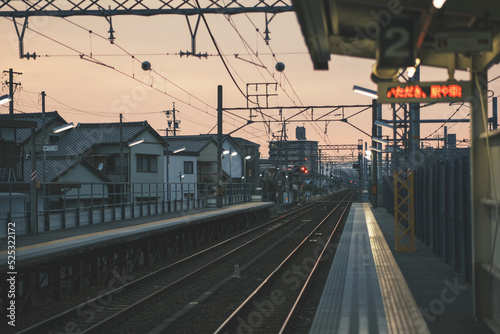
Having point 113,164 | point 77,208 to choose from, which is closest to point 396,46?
point 77,208

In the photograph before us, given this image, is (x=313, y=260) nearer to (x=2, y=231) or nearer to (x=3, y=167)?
(x=2, y=231)

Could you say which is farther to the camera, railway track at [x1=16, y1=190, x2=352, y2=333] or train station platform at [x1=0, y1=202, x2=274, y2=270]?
train station platform at [x1=0, y1=202, x2=274, y2=270]

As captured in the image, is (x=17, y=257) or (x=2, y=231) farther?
(x=2, y=231)

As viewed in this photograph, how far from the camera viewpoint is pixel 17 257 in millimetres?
11750

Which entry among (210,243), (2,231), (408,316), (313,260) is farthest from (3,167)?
(408,316)

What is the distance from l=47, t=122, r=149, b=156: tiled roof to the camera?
4906 centimetres

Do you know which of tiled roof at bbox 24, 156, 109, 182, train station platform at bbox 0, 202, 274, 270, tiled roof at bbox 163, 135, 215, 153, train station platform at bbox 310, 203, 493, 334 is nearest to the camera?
train station platform at bbox 310, 203, 493, 334

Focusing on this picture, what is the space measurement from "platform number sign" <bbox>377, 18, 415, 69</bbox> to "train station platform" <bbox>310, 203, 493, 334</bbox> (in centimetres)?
384

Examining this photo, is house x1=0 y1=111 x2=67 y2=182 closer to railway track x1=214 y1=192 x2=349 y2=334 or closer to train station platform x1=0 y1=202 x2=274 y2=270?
train station platform x1=0 y1=202 x2=274 y2=270

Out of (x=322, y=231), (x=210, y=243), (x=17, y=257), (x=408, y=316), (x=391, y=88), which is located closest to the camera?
(x=391, y=88)

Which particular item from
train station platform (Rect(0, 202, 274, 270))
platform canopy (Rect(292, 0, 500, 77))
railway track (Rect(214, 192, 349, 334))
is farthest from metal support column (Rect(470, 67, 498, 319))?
train station platform (Rect(0, 202, 274, 270))

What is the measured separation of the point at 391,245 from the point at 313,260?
272cm

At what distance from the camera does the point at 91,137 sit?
1982 inches

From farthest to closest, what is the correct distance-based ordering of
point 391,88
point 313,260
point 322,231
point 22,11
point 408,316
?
point 322,231 → point 313,260 → point 22,11 → point 408,316 → point 391,88
